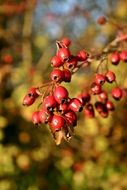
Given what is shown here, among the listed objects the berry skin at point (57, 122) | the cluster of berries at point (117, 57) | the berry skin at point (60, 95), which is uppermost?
the cluster of berries at point (117, 57)

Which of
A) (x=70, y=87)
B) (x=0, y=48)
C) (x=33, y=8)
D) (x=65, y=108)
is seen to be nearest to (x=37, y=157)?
(x=70, y=87)

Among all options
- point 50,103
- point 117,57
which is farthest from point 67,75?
point 117,57

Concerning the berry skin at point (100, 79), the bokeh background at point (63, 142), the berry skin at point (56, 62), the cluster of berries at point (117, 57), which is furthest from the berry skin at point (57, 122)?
the bokeh background at point (63, 142)

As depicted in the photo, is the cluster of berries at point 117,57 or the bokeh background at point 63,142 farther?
the bokeh background at point 63,142

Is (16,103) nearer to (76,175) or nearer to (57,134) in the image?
(76,175)

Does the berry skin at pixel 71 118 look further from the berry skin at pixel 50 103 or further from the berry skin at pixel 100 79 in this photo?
the berry skin at pixel 100 79

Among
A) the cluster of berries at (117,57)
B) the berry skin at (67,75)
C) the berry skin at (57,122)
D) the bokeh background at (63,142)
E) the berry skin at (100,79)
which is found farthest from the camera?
the bokeh background at (63,142)

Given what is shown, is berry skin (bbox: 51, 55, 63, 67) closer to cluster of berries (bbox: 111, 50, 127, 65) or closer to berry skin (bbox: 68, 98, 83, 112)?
berry skin (bbox: 68, 98, 83, 112)

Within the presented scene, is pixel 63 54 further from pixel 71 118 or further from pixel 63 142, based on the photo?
pixel 63 142
